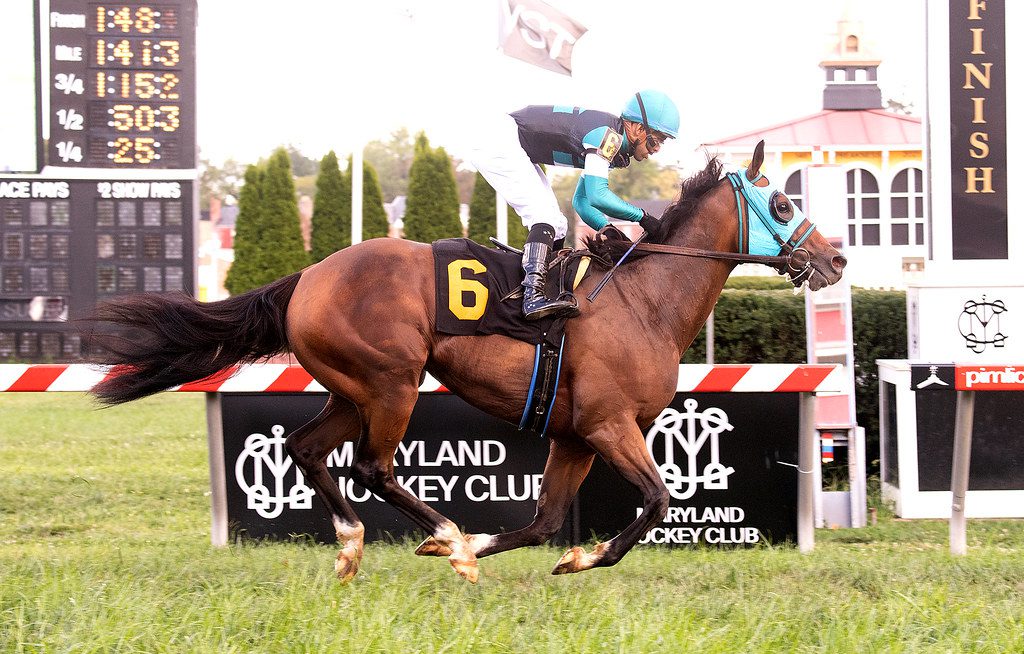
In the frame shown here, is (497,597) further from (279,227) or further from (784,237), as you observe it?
(279,227)

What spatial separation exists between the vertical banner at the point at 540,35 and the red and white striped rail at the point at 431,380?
5.26 metres

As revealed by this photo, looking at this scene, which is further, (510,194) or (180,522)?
(180,522)

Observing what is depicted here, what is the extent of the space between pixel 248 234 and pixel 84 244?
8.10 metres

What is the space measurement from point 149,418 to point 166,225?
2.22m

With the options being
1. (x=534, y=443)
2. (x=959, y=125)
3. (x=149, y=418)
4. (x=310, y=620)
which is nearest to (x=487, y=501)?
(x=534, y=443)

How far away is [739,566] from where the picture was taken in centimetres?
455

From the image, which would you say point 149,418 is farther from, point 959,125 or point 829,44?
point 829,44

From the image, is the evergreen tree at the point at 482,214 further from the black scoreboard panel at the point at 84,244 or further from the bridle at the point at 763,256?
the bridle at the point at 763,256

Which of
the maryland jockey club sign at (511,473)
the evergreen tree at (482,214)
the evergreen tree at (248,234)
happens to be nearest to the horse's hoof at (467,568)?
the maryland jockey club sign at (511,473)

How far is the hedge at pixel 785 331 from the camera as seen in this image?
7773mm

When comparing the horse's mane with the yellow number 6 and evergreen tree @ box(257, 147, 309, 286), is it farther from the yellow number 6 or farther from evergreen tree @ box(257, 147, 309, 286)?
evergreen tree @ box(257, 147, 309, 286)

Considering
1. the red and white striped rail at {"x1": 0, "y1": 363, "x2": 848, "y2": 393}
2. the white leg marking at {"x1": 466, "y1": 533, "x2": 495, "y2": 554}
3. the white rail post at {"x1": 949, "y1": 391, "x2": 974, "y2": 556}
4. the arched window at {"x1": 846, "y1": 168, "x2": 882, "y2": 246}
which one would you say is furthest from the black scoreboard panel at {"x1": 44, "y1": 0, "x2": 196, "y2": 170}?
the arched window at {"x1": 846, "y1": 168, "x2": 882, "y2": 246}

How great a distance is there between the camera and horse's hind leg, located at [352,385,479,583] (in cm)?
412

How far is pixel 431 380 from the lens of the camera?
16.9 feet
